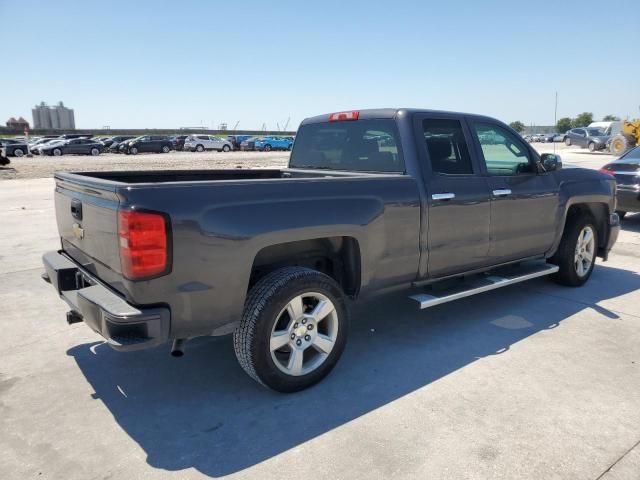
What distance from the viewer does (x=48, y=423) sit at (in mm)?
2955

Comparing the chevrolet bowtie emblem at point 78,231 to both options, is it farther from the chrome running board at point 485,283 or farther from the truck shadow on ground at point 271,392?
the chrome running board at point 485,283

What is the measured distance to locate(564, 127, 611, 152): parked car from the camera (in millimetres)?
35941

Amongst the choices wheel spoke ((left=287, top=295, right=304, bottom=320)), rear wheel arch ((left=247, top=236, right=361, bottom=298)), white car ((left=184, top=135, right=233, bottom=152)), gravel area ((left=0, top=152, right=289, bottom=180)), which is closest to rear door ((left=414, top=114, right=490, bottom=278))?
rear wheel arch ((left=247, top=236, right=361, bottom=298))

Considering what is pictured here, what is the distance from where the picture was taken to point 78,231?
338 centimetres

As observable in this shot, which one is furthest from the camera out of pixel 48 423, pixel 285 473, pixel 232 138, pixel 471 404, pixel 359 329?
pixel 232 138

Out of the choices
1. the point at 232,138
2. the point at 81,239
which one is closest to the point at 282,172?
the point at 81,239

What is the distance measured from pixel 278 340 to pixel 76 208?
1.63m

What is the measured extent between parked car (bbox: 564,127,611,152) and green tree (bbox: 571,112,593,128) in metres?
80.3

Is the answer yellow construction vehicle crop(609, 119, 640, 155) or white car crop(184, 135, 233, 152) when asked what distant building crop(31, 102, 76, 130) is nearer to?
white car crop(184, 135, 233, 152)

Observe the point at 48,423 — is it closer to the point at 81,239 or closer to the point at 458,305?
the point at 81,239

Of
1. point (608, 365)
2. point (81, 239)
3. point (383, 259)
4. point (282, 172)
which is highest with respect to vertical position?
point (282, 172)

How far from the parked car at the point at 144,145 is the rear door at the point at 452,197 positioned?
4280 cm

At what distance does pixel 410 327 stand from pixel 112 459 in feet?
8.95

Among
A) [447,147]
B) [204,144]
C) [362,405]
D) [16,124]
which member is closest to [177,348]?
[362,405]
